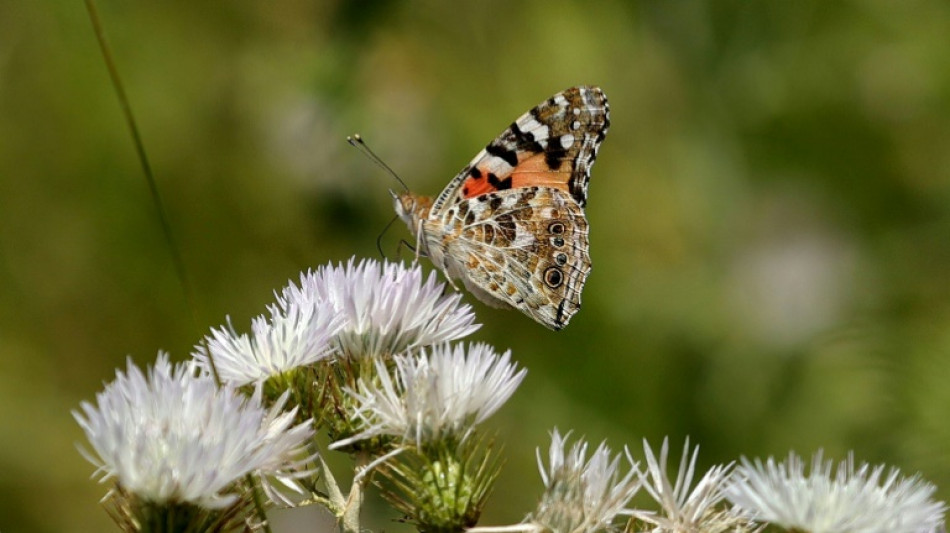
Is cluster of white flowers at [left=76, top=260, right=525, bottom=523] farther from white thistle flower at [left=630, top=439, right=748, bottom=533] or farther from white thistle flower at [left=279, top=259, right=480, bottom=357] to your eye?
white thistle flower at [left=630, top=439, right=748, bottom=533]

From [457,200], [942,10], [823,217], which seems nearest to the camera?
[457,200]

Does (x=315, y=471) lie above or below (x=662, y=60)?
below

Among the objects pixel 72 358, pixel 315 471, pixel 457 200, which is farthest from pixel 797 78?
Result: pixel 315 471

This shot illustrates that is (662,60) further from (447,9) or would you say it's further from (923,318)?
(923,318)

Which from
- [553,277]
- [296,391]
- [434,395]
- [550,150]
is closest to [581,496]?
[434,395]

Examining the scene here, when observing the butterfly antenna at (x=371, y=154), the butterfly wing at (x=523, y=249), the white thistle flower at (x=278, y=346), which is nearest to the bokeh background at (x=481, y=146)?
the butterfly antenna at (x=371, y=154)

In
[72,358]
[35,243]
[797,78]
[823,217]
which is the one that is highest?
[797,78]
